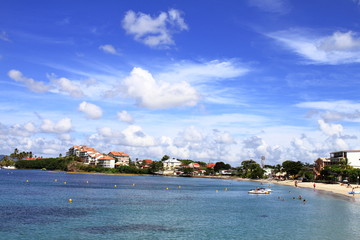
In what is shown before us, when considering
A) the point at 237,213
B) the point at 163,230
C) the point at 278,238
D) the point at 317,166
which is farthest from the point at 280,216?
the point at 317,166

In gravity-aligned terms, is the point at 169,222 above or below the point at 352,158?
below

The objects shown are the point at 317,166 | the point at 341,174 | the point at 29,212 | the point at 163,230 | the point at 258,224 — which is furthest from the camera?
the point at 317,166

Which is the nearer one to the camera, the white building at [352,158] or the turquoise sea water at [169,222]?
the turquoise sea water at [169,222]

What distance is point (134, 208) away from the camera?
7138 centimetres

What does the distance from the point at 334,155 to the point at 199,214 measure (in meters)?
161

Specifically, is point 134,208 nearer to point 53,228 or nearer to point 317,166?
point 53,228

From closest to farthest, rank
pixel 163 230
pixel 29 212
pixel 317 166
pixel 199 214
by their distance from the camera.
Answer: pixel 163 230, pixel 29 212, pixel 199 214, pixel 317 166

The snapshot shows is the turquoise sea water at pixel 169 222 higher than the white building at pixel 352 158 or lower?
lower

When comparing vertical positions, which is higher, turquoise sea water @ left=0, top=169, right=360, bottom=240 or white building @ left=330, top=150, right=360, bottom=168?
white building @ left=330, top=150, right=360, bottom=168

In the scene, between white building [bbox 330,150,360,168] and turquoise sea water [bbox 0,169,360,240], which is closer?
turquoise sea water [bbox 0,169,360,240]

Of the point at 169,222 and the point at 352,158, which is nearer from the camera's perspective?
the point at 169,222

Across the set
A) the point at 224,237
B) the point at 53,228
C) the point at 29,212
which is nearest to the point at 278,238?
the point at 224,237

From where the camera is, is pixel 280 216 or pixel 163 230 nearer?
pixel 163 230

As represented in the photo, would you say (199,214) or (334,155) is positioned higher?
(334,155)
